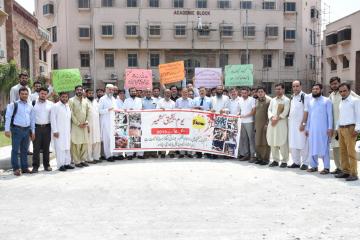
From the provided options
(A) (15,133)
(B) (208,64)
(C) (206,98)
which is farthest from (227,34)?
(A) (15,133)

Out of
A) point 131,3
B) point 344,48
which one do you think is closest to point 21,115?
point 344,48

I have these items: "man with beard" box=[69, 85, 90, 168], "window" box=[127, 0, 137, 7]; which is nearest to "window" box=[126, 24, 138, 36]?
"window" box=[127, 0, 137, 7]

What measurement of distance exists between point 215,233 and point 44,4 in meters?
48.1

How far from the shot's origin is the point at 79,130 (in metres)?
11.0

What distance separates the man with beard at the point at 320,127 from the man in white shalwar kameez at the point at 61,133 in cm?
558

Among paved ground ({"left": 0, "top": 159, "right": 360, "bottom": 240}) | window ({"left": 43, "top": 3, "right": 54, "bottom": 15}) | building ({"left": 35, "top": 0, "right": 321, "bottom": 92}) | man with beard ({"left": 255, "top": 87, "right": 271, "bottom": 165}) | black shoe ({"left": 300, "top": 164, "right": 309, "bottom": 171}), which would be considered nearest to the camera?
paved ground ({"left": 0, "top": 159, "right": 360, "bottom": 240})

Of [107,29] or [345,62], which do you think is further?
[107,29]

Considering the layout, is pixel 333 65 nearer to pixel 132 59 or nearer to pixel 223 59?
pixel 223 59

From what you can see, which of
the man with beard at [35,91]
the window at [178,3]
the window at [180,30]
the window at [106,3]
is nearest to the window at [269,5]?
the window at [178,3]

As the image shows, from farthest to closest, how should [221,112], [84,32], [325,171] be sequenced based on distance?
[84,32]
[221,112]
[325,171]

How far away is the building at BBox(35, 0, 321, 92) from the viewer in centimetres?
Answer: 4562

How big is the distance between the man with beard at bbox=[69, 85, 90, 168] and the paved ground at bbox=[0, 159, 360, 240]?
1080mm

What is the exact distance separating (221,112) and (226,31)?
118 feet

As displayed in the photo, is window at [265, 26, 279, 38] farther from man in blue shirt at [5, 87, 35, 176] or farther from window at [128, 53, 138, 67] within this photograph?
man in blue shirt at [5, 87, 35, 176]
